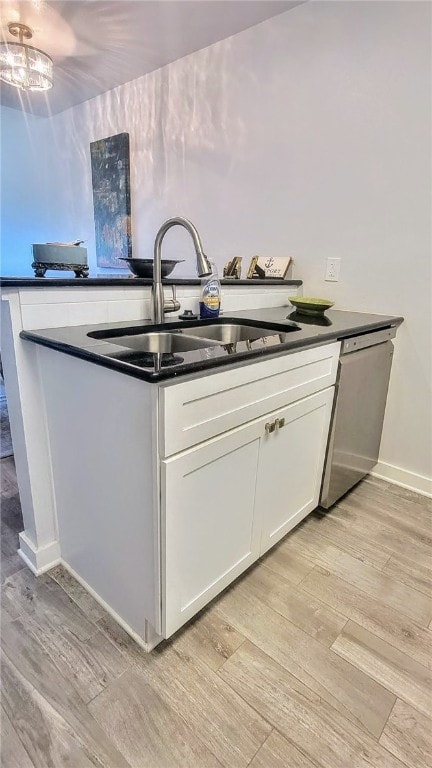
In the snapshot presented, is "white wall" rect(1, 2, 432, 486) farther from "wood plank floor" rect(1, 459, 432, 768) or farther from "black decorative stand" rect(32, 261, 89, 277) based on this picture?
"black decorative stand" rect(32, 261, 89, 277)

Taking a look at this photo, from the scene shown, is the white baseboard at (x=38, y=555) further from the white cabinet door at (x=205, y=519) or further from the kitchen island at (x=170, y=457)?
the white cabinet door at (x=205, y=519)

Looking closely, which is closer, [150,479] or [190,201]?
[150,479]

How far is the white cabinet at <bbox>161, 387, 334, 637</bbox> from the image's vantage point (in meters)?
0.98

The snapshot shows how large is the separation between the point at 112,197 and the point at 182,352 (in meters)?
2.71

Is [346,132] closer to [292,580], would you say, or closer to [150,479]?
[150,479]

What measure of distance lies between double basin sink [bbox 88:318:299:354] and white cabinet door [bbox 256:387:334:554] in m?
0.31

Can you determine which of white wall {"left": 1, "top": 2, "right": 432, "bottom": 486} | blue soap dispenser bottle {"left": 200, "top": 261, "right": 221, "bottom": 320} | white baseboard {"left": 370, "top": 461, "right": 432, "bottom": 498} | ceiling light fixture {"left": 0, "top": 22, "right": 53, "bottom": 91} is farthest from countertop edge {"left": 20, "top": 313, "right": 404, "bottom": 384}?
ceiling light fixture {"left": 0, "top": 22, "right": 53, "bottom": 91}

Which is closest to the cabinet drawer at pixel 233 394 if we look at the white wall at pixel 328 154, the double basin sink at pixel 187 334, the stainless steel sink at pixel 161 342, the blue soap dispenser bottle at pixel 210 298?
the double basin sink at pixel 187 334

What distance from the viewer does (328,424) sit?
1592 millimetres

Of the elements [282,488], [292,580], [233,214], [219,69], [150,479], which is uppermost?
[219,69]

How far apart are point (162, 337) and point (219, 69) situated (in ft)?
6.57

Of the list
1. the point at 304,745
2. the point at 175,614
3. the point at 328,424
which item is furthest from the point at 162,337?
the point at 304,745

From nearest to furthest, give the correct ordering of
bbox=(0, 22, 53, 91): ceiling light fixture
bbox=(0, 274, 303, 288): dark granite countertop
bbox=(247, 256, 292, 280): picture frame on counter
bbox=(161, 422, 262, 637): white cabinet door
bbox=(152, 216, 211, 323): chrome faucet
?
1. bbox=(161, 422, 262, 637): white cabinet door
2. bbox=(0, 274, 303, 288): dark granite countertop
3. bbox=(152, 216, 211, 323): chrome faucet
4. bbox=(247, 256, 292, 280): picture frame on counter
5. bbox=(0, 22, 53, 91): ceiling light fixture

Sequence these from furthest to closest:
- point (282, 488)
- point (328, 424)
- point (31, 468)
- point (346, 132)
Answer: point (346, 132)
point (328, 424)
point (282, 488)
point (31, 468)
